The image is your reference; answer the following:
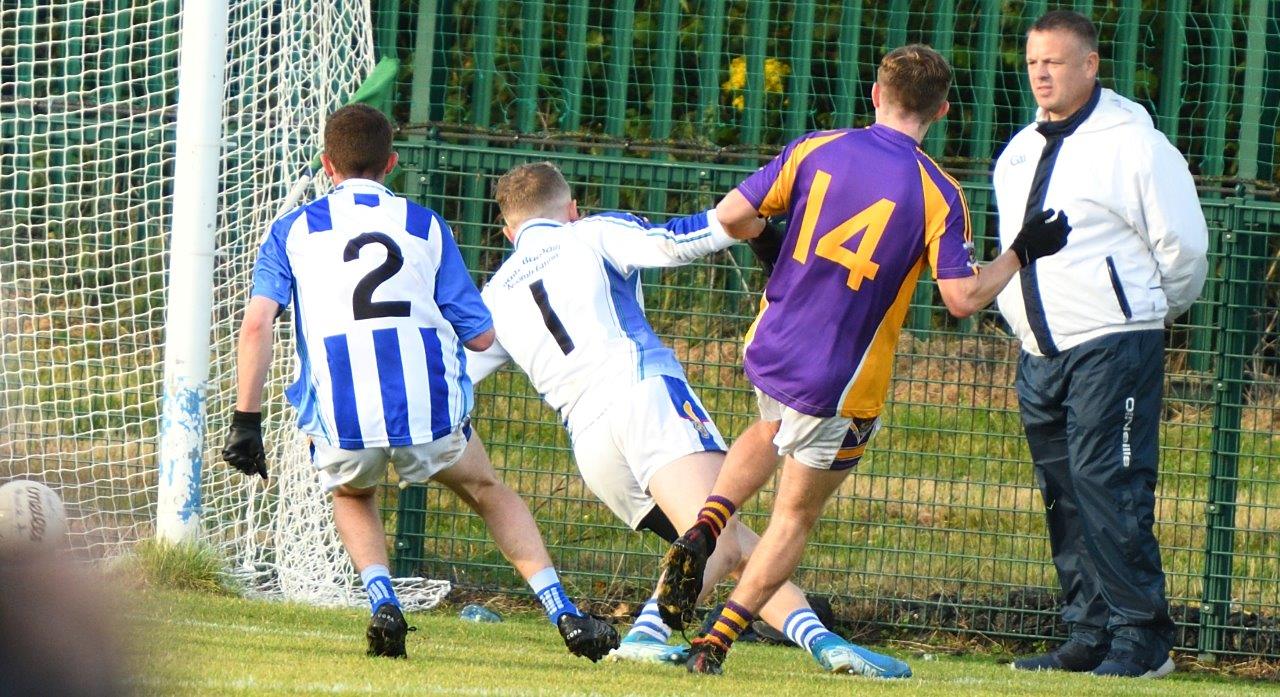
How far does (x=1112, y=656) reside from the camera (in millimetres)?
6012

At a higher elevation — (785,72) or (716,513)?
(785,72)

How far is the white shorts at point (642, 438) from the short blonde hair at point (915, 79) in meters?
1.32

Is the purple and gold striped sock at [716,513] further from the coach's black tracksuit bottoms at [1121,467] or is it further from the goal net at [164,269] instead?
the goal net at [164,269]

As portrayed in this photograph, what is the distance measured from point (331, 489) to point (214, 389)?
84.3 inches

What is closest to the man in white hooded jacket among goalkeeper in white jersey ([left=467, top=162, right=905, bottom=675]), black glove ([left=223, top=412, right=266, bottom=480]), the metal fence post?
the metal fence post

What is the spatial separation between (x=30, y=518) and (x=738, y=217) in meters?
3.93

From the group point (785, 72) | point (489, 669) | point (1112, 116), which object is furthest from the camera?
point (785, 72)

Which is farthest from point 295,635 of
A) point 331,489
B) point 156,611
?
point 156,611

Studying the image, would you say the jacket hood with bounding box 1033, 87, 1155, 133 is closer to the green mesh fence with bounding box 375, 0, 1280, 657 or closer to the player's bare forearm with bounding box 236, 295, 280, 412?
the green mesh fence with bounding box 375, 0, 1280, 657

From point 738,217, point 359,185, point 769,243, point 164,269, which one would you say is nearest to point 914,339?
point 769,243

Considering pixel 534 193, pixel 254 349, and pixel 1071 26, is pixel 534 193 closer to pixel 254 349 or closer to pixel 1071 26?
pixel 254 349

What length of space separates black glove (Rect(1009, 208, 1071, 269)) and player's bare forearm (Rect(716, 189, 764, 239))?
2.58ft

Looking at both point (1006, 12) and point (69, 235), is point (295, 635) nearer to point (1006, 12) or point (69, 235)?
point (69, 235)

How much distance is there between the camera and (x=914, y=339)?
290 inches
